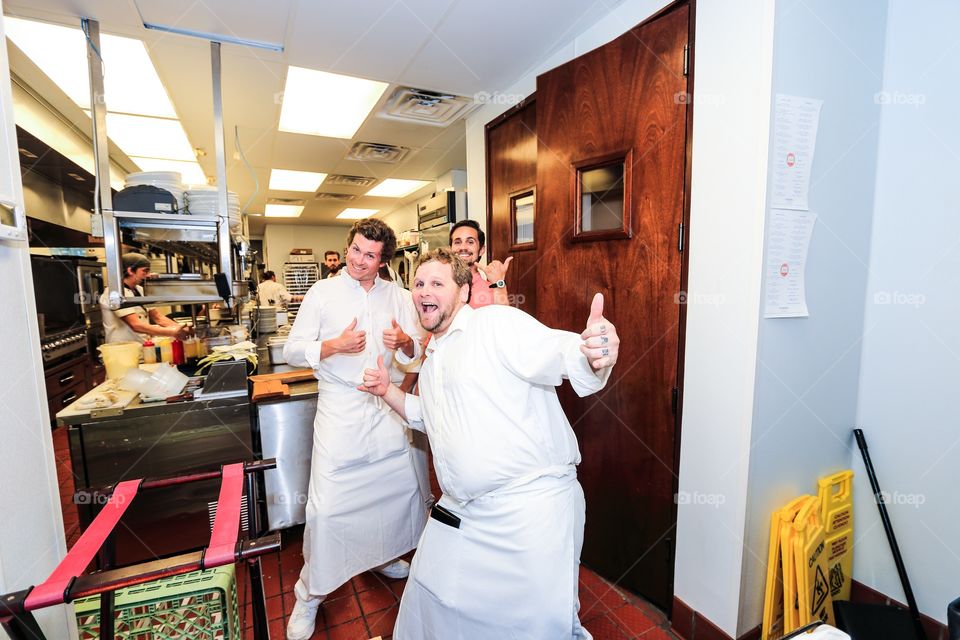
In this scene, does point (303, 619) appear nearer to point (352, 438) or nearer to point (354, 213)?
point (352, 438)

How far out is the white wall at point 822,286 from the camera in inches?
65.7

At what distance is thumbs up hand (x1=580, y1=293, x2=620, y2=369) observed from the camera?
3.86ft

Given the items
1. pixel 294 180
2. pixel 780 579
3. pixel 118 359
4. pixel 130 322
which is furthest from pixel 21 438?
pixel 294 180

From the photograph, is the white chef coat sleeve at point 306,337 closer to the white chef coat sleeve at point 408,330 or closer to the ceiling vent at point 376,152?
the white chef coat sleeve at point 408,330

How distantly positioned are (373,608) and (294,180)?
5.40 metres

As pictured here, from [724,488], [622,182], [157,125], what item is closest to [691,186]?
[622,182]

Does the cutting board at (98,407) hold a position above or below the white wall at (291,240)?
below

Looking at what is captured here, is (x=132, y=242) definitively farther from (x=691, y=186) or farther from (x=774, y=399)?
(x=774, y=399)

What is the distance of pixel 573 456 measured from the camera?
1511 mm

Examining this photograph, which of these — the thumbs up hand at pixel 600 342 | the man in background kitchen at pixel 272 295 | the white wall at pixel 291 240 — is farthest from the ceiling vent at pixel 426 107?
the white wall at pixel 291 240

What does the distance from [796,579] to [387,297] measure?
6.94 ft

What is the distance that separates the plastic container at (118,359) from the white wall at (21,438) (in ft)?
4.74

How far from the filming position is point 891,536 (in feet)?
6.04

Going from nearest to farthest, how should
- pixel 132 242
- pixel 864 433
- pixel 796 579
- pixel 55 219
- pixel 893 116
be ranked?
pixel 796 579 → pixel 893 116 → pixel 864 433 → pixel 132 242 → pixel 55 219
